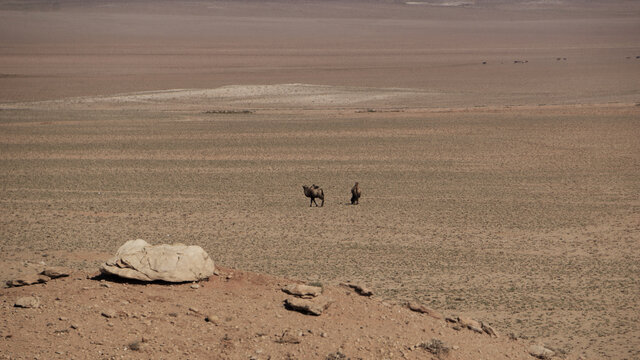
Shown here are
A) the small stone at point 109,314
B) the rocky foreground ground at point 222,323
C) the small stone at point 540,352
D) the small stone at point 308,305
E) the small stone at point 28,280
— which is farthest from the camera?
the small stone at point 540,352

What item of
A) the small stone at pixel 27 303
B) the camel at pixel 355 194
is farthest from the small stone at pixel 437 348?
the camel at pixel 355 194

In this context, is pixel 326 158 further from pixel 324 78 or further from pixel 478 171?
pixel 324 78

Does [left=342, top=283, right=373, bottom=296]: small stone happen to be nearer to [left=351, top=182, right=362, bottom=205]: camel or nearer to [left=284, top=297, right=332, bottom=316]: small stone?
[left=284, top=297, right=332, bottom=316]: small stone

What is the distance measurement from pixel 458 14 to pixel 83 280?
14054cm

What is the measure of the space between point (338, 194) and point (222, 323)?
14.1 meters

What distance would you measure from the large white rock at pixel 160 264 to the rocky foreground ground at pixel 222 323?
0.43 ft

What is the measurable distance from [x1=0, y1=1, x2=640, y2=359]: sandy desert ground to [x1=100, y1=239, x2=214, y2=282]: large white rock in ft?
0.60

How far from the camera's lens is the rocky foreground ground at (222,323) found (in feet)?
28.6

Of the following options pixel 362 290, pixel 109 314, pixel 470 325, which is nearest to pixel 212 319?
pixel 109 314

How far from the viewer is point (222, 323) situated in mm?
9367

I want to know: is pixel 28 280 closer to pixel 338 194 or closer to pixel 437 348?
pixel 437 348

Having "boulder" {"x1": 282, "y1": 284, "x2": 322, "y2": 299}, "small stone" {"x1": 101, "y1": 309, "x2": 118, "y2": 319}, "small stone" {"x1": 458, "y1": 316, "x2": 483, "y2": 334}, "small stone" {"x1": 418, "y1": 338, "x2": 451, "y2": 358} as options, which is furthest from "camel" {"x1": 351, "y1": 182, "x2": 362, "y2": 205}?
"small stone" {"x1": 101, "y1": 309, "x2": 118, "y2": 319}

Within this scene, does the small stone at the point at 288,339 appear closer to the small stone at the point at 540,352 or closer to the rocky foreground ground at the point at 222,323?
the rocky foreground ground at the point at 222,323

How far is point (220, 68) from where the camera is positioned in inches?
2586
